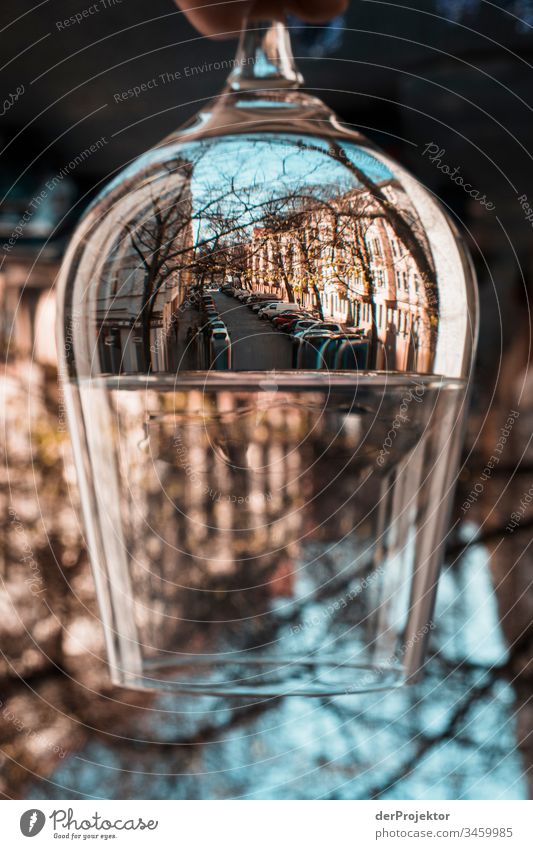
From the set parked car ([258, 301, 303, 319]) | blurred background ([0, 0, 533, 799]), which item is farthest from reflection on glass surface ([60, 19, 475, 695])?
blurred background ([0, 0, 533, 799])

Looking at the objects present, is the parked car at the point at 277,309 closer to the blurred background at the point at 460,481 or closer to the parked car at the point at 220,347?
the parked car at the point at 220,347

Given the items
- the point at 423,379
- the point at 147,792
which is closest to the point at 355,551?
the point at 423,379

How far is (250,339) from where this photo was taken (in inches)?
6.6

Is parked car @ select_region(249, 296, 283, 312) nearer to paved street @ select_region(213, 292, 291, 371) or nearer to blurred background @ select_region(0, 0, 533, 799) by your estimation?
paved street @ select_region(213, 292, 291, 371)

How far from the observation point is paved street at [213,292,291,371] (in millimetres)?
165

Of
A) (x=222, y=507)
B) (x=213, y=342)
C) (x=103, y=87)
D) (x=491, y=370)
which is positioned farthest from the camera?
(x=491, y=370)

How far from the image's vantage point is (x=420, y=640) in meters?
0.22

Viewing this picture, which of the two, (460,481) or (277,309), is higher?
(277,309)

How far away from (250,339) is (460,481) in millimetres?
427

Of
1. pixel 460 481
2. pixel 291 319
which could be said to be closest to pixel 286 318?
pixel 291 319

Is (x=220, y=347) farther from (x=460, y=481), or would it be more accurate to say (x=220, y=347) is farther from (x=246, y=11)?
(x=460, y=481)

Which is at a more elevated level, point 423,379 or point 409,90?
point 409,90
